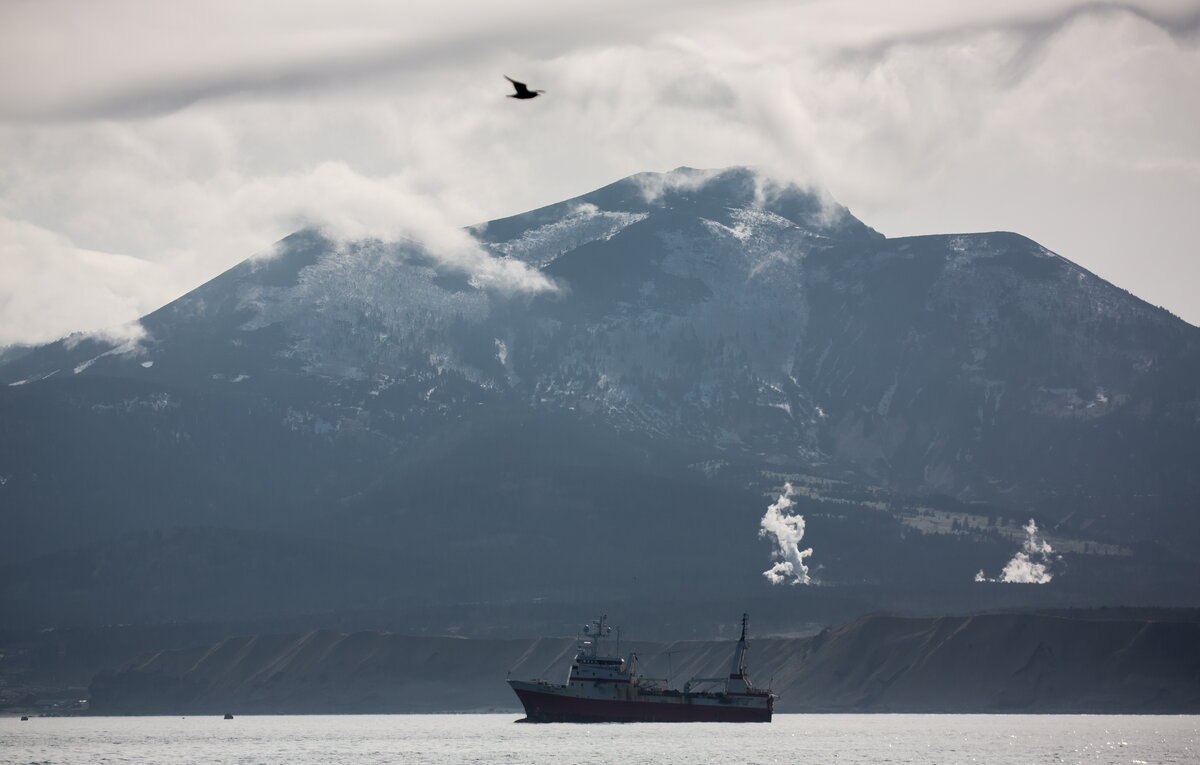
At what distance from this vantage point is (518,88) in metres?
108

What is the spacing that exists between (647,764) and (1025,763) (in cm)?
4039

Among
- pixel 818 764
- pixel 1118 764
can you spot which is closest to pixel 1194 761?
pixel 1118 764

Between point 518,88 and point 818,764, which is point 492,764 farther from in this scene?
point 518,88

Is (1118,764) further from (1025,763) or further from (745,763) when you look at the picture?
(745,763)

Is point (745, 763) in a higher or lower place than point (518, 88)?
lower

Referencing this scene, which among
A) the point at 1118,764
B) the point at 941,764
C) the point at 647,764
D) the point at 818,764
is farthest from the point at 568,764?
the point at 1118,764

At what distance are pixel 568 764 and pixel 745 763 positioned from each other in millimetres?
19027

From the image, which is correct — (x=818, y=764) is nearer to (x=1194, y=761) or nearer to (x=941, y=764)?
(x=941, y=764)

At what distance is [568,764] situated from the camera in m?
196

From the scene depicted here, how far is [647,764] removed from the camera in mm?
196250

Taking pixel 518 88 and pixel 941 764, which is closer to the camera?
pixel 518 88

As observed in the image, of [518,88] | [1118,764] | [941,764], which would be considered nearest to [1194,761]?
[1118,764]

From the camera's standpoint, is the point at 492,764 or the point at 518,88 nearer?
the point at 518,88

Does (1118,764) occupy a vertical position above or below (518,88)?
below
